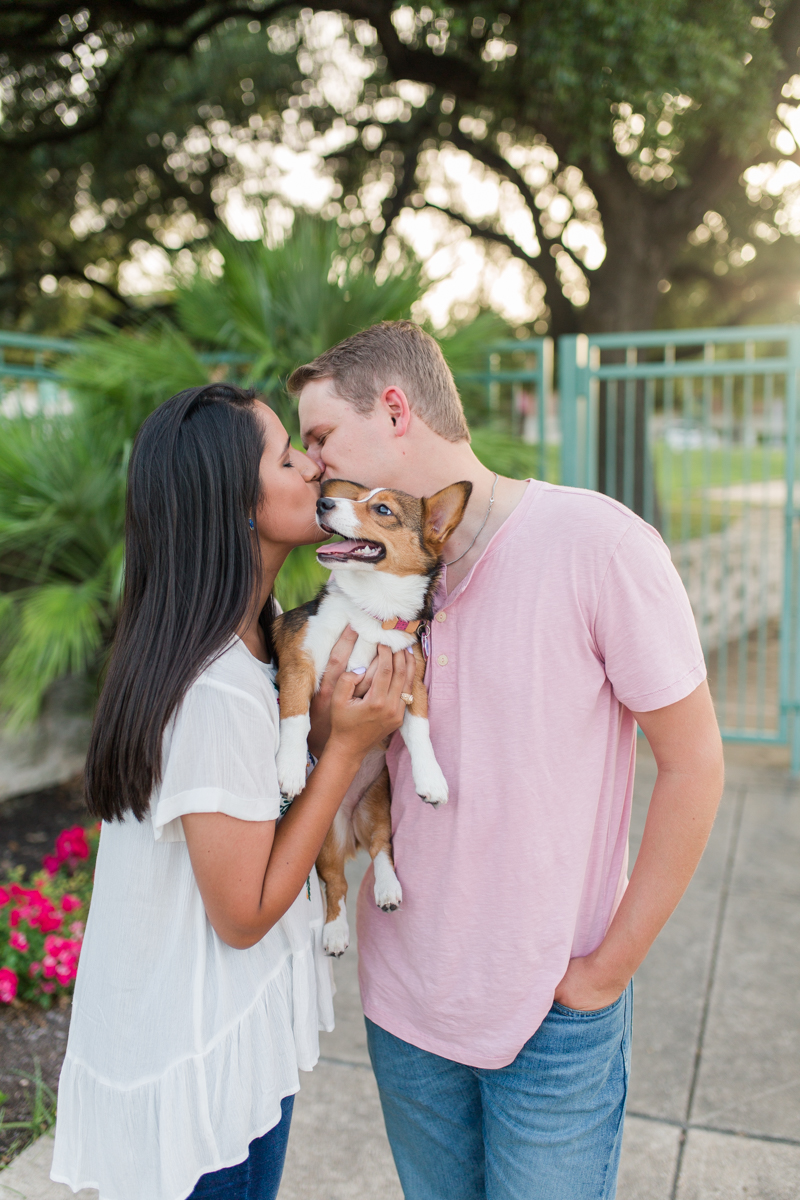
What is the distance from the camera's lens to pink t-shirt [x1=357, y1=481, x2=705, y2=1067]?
1.43 metres

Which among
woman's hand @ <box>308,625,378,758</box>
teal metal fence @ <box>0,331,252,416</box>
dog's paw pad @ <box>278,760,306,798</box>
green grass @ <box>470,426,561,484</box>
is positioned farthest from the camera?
teal metal fence @ <box>0,331,252,416</box>

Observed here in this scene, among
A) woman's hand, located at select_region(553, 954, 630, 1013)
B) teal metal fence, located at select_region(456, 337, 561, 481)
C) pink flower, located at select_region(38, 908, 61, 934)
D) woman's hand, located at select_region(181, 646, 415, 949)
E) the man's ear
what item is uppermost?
teal metal fence, located at select_region(456, 337, 561, 481)

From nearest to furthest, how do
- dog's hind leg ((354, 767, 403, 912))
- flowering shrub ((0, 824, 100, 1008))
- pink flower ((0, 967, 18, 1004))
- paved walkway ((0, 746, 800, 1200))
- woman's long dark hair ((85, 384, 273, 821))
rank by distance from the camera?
woman's long dark hair ((85, 384, 273, 821)) < dog's hind leg ((354, 767, 403, 912)) < paved walkway ((0, 746, 800, 1200)) < pink flower ((0, 967, 18, 1004)) < flowering shrub ((0, 824, 100, 1008))

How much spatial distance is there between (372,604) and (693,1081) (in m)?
2.25

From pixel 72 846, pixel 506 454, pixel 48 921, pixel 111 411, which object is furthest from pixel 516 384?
pixel 48 921

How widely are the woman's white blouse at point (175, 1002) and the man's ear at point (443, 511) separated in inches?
16.4

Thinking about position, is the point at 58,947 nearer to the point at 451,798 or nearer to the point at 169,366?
the point at 451,798

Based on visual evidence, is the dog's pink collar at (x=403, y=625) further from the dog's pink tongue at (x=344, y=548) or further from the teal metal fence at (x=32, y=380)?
the teal metal fence at (x=32, y=380)

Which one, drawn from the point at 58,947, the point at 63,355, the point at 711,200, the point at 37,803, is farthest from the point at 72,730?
the point at 711,200

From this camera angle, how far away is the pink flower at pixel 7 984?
3270 mm

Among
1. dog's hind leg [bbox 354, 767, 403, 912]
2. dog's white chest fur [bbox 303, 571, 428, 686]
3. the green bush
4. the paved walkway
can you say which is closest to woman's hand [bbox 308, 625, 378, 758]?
dog's white chest fur [bbox 303, 571, 428, 686]

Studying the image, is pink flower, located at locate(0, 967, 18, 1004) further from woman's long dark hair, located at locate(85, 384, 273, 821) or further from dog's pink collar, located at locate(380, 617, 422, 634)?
dog's pink collar, located at locate(380, 617, 422, 634)

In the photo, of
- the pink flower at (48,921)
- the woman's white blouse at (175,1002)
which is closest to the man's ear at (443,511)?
the woman's white blouse at (175,1002)

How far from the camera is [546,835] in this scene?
1.47 meters
